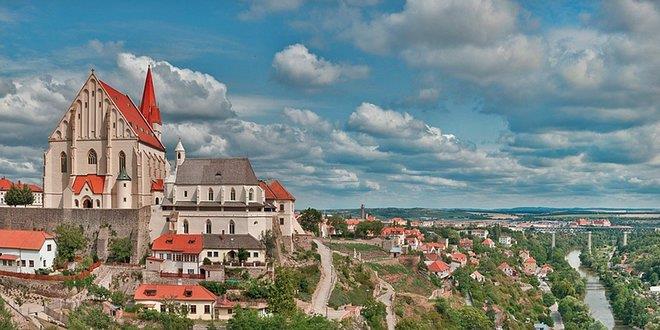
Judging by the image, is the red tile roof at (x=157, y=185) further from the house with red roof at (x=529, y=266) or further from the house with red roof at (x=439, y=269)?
the house with red roof at (x=529, y=266)

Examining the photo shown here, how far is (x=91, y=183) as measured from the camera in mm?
62906

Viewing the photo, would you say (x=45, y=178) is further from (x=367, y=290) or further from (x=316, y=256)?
(x=367, y=290)

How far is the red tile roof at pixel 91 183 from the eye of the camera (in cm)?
6272

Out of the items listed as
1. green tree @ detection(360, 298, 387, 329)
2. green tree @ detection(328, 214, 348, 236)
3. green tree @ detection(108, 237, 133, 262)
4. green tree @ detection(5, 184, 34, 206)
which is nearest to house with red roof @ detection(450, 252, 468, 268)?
green tree @ detection(328, 214, 348, 236)

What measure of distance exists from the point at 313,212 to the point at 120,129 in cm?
2816

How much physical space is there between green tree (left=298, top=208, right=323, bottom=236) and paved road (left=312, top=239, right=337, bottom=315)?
10701mm

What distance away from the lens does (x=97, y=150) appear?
6388 cm

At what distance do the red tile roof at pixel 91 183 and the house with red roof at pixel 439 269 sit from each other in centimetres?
4755

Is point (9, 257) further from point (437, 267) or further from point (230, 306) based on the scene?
point (437, 267)

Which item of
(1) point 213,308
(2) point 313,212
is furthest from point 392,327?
(2) point 313,212

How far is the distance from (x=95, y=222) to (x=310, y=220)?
29991 mm

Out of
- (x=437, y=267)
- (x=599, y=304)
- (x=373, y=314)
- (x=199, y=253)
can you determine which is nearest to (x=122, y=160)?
(x=199, y=253)

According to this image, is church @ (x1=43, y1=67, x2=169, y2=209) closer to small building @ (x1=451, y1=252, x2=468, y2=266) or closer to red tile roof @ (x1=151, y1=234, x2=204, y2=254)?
red tile roof @ (x1=151, y1=234, x2=204, y2=254)

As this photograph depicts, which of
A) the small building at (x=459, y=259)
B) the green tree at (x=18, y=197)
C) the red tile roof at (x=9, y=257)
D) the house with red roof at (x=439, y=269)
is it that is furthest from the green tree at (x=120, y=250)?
the small building at (x=459, y=259)
